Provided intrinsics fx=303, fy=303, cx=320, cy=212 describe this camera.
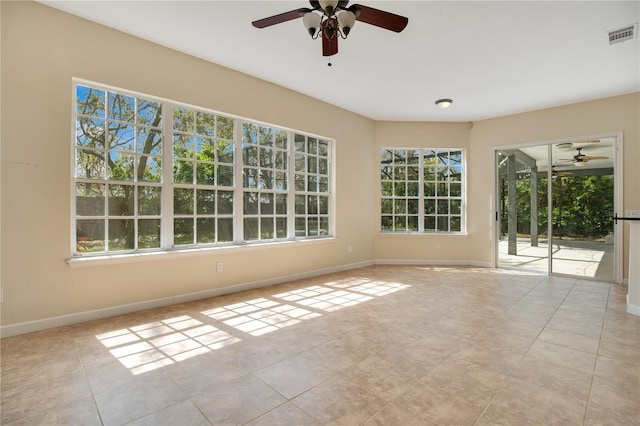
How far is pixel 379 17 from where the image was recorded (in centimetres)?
220

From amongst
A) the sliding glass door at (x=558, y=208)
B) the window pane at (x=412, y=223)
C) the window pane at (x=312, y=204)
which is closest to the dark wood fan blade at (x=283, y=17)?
the window pane at (x=312, y=204)

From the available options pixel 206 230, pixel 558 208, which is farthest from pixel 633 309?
pixel 206 230

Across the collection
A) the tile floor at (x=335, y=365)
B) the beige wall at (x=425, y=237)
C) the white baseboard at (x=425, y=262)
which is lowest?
the tile floor at (x=335, y=365)

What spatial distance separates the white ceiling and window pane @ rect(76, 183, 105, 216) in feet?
5.42

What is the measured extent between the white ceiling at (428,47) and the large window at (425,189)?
147 centimetres

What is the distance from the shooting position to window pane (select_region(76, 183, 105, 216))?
302 centimetres

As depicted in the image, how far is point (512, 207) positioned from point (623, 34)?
339 cm

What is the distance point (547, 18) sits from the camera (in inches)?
112

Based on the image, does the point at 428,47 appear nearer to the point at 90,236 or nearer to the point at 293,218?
the point at 293,218

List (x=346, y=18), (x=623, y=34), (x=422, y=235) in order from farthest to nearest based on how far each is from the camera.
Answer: (x=422, y=235) → (x=623, y=34) → (x=346, y=18)

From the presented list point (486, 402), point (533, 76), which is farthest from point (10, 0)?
point (533, 76)

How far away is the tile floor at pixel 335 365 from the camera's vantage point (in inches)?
65.1

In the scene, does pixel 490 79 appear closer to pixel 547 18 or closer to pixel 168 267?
pixel 547 18

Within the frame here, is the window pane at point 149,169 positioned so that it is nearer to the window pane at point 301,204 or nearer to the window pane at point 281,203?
the window pane at point 281,203
